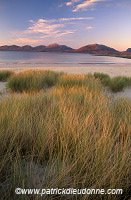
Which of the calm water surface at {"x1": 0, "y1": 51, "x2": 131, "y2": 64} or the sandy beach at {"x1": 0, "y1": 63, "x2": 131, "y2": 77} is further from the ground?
the calm water surface at {"x1": 0, "y1": 51, "x2": 131, "y2": 64}

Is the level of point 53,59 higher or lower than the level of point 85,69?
higher

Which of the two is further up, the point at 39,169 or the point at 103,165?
the point at 103,165

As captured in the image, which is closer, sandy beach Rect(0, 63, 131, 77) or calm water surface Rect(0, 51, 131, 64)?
sandy beach Rect(0, 63, 131, 77)

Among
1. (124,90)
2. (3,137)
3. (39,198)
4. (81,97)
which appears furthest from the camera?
(124,90)

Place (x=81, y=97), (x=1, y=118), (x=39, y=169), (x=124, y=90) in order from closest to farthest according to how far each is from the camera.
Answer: (x=39, y=169)
(x=1, y=118)
(x=81, y=97)
(x=124, y=90)

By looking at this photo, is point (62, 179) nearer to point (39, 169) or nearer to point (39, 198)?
point (39, 198)

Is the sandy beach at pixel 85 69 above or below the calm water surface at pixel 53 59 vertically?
below

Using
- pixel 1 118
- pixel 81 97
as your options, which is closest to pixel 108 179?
pixel 1 118

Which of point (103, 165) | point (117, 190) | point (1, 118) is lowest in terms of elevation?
point (117, 190)

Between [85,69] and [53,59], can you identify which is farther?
[53,59]

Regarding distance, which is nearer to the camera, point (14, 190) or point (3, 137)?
point (14, 190)

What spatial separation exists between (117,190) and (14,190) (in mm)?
674

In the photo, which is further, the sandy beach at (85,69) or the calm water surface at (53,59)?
the calm water surface at (53,59)

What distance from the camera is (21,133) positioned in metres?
1.50
